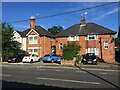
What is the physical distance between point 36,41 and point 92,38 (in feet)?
39.0

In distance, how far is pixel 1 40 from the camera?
46.2 meters

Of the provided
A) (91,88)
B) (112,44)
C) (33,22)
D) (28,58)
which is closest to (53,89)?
(91,88)

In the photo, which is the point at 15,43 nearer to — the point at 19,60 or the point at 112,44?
the point at 19,60

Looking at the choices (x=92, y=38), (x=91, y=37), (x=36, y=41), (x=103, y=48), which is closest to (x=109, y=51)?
(x=103, y=48)

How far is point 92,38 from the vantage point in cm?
4578

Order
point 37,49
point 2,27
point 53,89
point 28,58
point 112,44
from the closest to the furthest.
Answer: point 53,89, point 28,58, point 112,44, point 2,27, point 37,49

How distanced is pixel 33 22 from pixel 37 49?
5.93 meters

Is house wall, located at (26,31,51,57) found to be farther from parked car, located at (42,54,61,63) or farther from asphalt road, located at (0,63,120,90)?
asphalt road, located at (0,63,120,90)

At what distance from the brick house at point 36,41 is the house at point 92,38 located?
3.87 meters

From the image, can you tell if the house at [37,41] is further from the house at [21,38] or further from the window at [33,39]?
the house at [21,38]

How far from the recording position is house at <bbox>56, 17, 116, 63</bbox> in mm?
44344

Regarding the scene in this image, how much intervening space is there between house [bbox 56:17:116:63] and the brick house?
3873 millimetres

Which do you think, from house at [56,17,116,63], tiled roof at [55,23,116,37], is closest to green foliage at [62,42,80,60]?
house at [56,17,116,63]

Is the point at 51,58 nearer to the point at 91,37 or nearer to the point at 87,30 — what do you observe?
the point at 91,37
